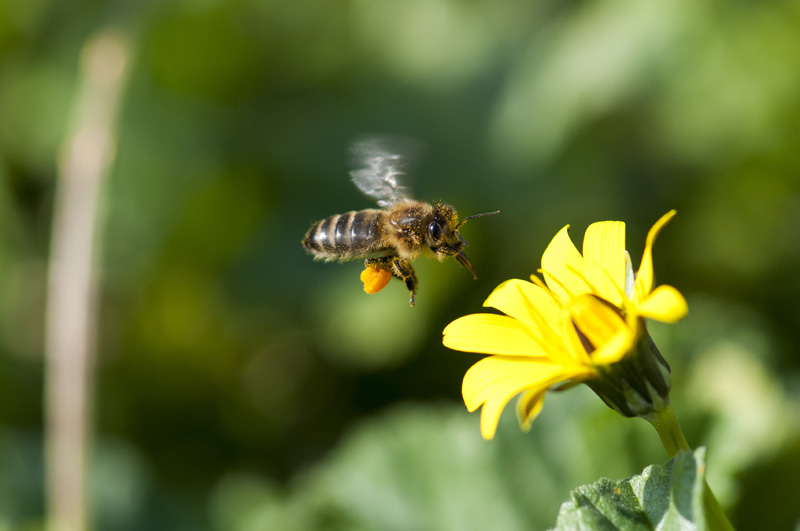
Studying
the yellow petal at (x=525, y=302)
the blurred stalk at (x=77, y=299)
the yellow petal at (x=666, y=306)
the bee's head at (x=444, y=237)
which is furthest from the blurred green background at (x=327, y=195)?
the yellow petal at (x=666, y=306)

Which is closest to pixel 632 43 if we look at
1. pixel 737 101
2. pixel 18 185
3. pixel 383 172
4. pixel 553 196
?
pixel 737 101

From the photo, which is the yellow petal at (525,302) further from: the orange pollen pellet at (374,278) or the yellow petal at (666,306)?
the orange pollen pellet at (374,278)

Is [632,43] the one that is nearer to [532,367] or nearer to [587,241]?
[587,241]

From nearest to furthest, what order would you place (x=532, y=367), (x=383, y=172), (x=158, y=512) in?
(x=532, y=367)
(x=383, y=172)
(x=158, y=512)

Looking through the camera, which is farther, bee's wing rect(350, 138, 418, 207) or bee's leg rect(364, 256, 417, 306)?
bee's wing rect(350, 138, 418, 207)

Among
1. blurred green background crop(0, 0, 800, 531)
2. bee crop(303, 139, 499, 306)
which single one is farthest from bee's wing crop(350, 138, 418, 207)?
blurred green background crop(0, 0, 800, 531)

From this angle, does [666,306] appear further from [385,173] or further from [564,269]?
[385,173]

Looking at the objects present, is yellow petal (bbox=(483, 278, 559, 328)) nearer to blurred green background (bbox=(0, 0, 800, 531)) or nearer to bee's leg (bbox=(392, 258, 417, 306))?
bee's leg (bbox=(392, 258, 417, 306))
